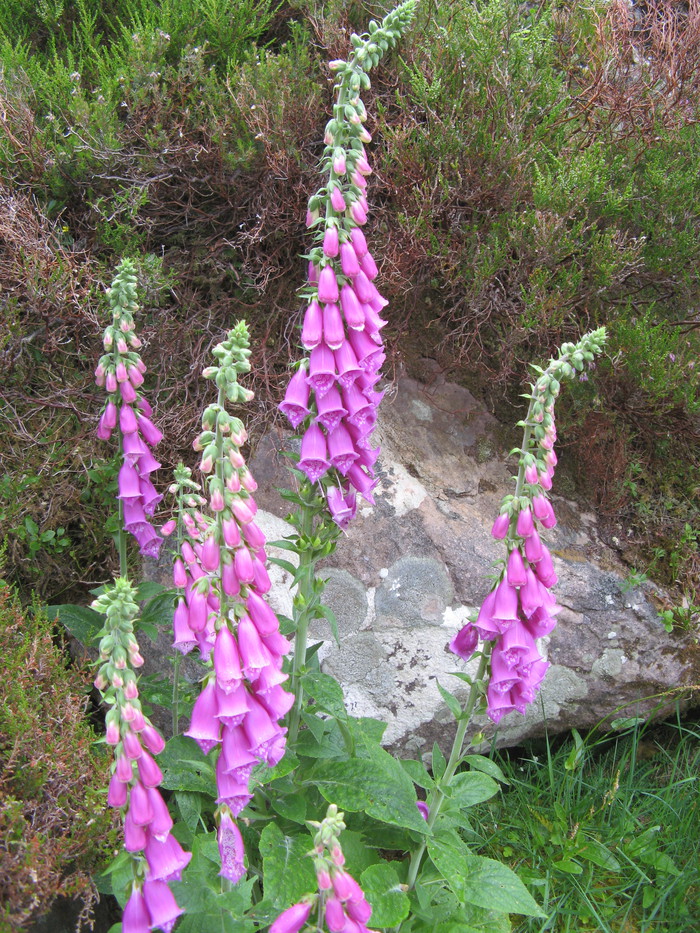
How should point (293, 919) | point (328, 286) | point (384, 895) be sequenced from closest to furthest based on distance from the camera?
point (293, 919) < point (328, 286) < point (384, 895)

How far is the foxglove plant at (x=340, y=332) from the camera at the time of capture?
Result: 220 centimetres

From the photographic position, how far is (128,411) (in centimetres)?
284

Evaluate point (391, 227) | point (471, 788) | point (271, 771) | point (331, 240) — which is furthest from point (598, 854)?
point (391, 227)

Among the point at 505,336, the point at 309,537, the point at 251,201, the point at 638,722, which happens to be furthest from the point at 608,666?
the point at 251,201

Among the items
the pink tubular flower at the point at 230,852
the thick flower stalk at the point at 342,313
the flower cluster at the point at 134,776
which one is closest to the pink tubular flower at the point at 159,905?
the flower cluster at the point at 134,776

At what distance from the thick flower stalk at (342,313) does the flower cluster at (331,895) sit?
1.01 meters

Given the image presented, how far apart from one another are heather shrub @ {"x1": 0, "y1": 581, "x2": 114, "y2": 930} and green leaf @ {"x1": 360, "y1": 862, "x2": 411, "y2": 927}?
34.0 inches

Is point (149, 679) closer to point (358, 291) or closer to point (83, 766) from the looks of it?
point (83, 766)

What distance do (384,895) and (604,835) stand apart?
1.47m

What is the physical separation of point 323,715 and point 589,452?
201cm

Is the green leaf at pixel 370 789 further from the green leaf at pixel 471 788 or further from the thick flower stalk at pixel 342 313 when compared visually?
the thick flower stalk at pixel 342 313

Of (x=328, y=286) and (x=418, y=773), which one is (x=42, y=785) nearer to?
(x=418, y=773)

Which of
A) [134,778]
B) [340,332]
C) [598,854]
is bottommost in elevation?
[598,854]

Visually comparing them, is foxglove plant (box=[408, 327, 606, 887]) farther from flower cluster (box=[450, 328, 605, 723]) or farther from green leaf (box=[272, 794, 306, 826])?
green leaf (box=[272, 794, 306, 826])
